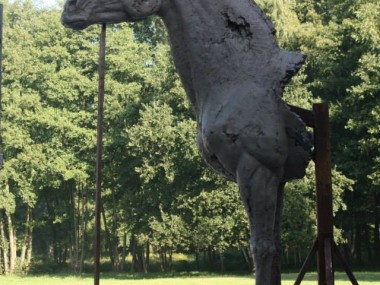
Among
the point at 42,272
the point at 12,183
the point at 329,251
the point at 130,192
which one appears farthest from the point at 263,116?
the point at 42,272

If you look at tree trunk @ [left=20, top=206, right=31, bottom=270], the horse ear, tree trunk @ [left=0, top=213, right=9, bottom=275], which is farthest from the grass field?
the horse ear

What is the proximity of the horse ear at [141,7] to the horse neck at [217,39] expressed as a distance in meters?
0.09

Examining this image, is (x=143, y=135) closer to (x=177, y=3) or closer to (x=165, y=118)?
(x=165, y=118)

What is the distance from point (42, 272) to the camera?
33.2m

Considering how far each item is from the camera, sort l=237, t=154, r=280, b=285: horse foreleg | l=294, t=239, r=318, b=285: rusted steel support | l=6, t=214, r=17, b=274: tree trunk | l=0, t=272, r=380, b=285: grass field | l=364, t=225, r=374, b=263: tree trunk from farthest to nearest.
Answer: l=6, t=214, r=17, b=274: tree trunk < l=364, t=225, r=374, b=263: tree trunk < l=0, t=272, r=380, b=285: grass field < l=294, t=239, r=318, b=285: rusted steel support < l=237, t=154, r=280, b=285: horse foreleg

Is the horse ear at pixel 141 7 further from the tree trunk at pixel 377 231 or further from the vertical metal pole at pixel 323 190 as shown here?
the tree trunk at pixel 377 231

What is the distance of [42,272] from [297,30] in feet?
62.5

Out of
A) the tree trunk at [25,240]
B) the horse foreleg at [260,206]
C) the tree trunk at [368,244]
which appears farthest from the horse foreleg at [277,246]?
the tree trunk at [25,240]

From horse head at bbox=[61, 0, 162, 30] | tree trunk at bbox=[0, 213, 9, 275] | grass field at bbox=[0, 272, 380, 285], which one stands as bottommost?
grass field at bbox=[0, 272, 380, 285]

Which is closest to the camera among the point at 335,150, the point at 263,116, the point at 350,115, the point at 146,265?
the point at 263,116

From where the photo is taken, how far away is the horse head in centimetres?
412

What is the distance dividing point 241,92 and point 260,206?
0.76 metres

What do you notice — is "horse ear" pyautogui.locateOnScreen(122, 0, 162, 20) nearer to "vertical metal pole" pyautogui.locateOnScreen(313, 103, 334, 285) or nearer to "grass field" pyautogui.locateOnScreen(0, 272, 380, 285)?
"vertical metal pole" pyautogui.locateOnScreen(313, 103, 334, 285)

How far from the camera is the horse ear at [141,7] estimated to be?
13.4ft
